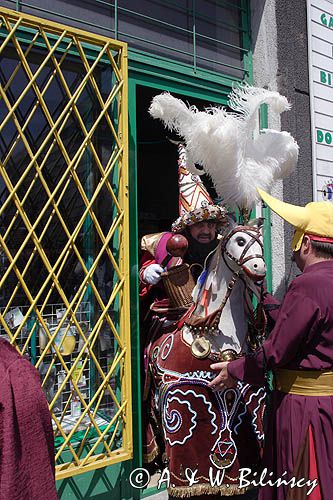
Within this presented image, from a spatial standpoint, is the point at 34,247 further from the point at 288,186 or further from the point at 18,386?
the point at 288,186

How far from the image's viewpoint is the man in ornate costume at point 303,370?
6.70 ft

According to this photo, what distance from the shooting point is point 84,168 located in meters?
2.85

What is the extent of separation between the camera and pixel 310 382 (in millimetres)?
2145

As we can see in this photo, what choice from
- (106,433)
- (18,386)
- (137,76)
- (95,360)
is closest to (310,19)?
(137,76)

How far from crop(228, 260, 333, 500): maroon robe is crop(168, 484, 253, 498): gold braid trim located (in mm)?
269

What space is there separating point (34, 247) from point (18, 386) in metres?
1.53

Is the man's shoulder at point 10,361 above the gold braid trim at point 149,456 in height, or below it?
above

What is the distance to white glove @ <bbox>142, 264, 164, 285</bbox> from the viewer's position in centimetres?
298

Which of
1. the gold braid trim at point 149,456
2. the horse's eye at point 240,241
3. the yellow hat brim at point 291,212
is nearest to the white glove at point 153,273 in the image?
the horse's eye at point 240,241

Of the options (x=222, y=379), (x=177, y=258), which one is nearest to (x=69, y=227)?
(x=177, y=258)

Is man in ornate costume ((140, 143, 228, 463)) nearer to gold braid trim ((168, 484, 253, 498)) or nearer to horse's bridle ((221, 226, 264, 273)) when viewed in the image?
horse's bridle ((221, 226, 264, 273))

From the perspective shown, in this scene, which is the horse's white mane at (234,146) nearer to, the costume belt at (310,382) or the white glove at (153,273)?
the white glove at (153,273)

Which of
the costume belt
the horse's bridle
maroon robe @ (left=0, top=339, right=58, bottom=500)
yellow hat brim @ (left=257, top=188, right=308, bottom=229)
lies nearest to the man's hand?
the costume belt

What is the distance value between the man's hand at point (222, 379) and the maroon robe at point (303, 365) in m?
0.06
